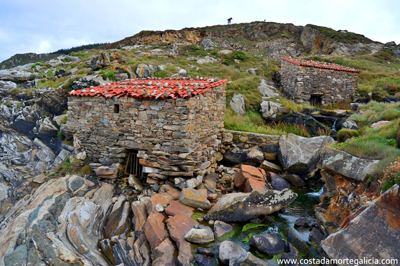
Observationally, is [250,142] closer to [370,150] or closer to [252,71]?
[370,150]

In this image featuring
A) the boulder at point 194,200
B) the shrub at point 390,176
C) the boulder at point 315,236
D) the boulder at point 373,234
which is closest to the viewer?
the boulder at point 373,234

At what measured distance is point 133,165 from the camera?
10.3m

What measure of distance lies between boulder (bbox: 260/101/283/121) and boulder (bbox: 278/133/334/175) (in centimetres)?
450

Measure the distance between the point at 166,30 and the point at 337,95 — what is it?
35032mm

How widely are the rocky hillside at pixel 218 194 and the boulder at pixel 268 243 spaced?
0.03 m

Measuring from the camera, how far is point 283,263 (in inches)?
230

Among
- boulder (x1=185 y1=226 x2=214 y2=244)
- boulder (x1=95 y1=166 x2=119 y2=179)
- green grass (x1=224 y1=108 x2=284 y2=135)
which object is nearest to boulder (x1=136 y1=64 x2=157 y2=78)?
green grass (x1=224 y1=108 x2=284 y2=135)

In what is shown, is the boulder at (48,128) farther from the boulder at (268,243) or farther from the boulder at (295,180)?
the boulder at (295,180)

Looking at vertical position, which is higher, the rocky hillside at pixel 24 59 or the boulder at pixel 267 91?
the rocky hillside at pixel 24 59

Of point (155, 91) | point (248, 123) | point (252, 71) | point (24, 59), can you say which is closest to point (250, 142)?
point (248, 123)

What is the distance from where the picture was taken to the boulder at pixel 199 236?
21.6 ft

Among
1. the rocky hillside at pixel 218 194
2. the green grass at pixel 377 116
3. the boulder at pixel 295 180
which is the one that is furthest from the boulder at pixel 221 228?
the green grass at pixel 377 116

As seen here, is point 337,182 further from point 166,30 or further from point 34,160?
point 166,30

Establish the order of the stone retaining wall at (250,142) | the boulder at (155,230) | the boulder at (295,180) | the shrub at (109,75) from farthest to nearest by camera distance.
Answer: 1. the shrub at (109,75)
2. the stone retaining wall at (250,142)
3. the boulder at (295,180)
4. the boulder at (155,230)
